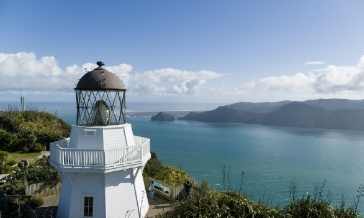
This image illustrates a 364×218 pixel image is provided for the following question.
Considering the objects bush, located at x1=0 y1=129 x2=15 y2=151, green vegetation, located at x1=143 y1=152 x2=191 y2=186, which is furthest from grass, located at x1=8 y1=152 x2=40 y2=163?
green vegetation, located at x1=143 y1=152 x2=191 y2=186

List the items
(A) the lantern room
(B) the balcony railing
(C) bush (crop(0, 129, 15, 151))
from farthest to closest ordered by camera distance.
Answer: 1. (C) bush (crop(0, 129, 15, 151))
2. (A) the lantern room
3. (B) the balcony railing

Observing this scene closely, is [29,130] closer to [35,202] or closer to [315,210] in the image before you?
[35,202]

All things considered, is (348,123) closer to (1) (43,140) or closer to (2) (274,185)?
(2) (274,185)

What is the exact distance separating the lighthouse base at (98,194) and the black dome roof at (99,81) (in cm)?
234

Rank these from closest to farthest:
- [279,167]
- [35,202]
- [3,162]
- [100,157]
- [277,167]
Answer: [100,157] < [35,202] < [3,162] < [277,167] < [279,167]

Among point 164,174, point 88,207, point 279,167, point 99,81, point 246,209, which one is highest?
point 99,81

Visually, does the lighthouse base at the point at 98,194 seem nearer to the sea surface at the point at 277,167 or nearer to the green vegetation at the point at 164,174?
the green vegetation at the point at 164,174

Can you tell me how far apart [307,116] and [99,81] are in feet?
438

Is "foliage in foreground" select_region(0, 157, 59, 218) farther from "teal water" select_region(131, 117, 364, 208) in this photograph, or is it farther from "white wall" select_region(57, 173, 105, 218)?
"teal water" select_region(131, 117, 364, 208)

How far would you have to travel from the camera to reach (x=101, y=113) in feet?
30.7

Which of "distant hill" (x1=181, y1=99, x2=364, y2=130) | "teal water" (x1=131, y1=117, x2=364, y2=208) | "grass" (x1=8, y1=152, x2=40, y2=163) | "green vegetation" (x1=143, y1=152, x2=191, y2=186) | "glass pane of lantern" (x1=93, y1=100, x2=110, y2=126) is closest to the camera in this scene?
"glass pane of lantern" (x1=93, y1=100, x2=110, y2=126)

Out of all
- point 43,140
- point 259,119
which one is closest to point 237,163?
point 43,140

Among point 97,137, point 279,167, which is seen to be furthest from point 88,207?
point 279,167

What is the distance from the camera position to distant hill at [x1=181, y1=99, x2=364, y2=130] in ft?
400
